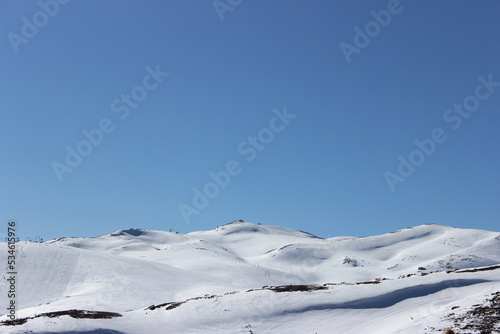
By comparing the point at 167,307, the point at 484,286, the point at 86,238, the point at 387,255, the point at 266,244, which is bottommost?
the point at 484,286

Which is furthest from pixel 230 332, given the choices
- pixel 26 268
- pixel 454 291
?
pixel 26 268

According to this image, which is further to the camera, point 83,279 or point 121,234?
point 121,234

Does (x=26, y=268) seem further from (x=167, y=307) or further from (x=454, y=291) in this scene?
(x=454, y=291)

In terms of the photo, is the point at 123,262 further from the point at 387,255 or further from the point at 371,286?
the point at 387,255

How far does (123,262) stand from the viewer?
61.7 m

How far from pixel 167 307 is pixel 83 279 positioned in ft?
78.5

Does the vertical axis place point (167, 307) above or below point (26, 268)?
below

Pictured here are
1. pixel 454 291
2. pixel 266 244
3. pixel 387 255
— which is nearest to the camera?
pixel 454 291

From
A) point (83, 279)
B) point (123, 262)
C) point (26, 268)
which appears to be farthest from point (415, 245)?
point (26, 268)

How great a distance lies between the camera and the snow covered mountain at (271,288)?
2683cm

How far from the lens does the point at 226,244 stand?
117m

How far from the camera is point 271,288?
118 ft

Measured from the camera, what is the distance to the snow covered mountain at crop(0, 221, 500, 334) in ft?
88.0

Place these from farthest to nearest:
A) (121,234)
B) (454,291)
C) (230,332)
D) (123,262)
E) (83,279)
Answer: (121,234) → (123,262) → (83,279) → (454,291) → (230,332)
